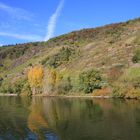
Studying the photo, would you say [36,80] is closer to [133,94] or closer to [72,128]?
[133,94]

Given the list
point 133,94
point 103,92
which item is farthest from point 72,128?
point 103,92

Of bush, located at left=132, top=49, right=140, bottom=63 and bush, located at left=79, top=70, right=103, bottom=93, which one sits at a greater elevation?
bush, located at left=132, top=49, right=140, bottom=63

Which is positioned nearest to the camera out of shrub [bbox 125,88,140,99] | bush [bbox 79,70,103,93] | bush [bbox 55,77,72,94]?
shrub [bbox 125,88,140,99]

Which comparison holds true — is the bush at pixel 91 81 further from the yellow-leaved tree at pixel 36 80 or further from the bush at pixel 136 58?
the yellow-leaved tree at pixel 36 80

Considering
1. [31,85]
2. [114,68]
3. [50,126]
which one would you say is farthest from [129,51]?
[50,126]

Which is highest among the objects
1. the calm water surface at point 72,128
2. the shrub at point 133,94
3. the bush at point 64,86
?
the bush at point 64,86

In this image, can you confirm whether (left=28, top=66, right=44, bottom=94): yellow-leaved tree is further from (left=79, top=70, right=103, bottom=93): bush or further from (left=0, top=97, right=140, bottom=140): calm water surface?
(left=0, top=97, right=140, bottom=140): calm water surface

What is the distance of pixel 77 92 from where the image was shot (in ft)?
511

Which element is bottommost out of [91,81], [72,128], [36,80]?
[72,128]

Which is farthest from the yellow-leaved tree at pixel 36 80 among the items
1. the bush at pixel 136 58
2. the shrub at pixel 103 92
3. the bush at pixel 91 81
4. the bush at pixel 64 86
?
→ the bush at pixel 136 58

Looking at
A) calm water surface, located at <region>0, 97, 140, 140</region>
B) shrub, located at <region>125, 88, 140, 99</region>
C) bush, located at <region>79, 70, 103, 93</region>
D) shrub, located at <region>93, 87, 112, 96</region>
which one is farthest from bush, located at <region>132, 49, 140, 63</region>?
calm water surface, located at <region>0, 97, 140, 140</region>

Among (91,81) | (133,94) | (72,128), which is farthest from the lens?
(91,81)

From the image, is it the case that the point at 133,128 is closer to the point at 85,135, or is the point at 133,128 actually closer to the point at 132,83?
the point at 85,135

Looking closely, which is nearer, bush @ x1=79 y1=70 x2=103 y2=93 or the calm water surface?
the calm water surface
